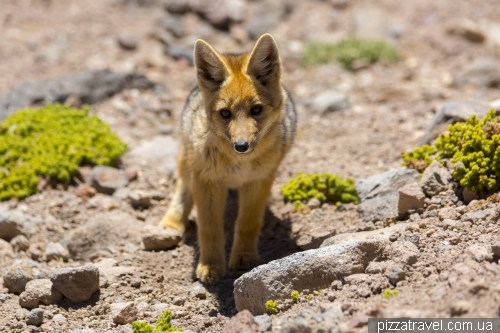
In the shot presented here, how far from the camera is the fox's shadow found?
5891 millimetres

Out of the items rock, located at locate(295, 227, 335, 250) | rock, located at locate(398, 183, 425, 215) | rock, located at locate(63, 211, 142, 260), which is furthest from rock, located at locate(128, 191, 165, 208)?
rock, located at locate(398, 183, 425, 215)

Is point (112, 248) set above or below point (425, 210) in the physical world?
below

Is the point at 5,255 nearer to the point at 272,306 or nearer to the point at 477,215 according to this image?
the point at 272,306

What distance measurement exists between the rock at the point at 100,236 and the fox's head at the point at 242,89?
1977 mm

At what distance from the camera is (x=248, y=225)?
646 centimetres

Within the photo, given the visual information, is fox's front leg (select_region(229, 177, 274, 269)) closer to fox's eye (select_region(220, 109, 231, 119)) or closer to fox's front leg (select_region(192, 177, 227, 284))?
fox's front leg (select_region(192, 177, 227, 284))

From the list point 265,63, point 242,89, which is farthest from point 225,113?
point 265,63

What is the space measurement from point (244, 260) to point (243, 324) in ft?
6.47

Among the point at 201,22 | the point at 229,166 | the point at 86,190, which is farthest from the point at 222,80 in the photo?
the point at 201,22

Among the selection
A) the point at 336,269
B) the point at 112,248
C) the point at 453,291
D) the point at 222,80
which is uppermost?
the point at 222,80

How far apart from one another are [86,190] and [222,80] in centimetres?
293

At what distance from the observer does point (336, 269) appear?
4.88 m

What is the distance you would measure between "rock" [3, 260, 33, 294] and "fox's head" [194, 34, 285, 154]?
8.03ft

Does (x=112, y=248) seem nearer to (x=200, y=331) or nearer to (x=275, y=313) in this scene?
(x=200, y=331)
